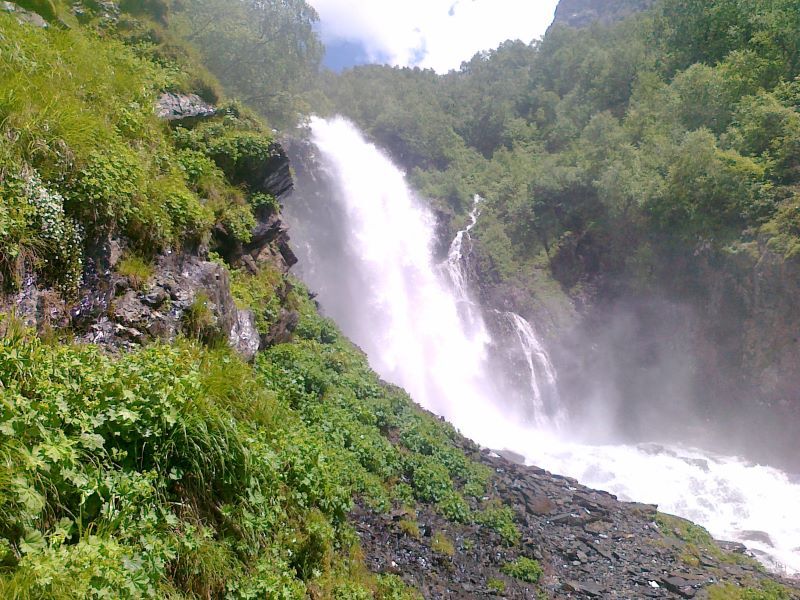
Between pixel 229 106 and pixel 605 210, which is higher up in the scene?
pixel 605 210

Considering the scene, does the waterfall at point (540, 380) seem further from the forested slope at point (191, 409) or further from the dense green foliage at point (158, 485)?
the dense green foliage at point (158, 485)

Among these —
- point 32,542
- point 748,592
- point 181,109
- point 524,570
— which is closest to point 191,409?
point 32,542

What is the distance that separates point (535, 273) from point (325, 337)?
18.9 m

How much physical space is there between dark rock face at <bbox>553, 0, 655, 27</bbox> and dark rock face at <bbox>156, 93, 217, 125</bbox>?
66.5 m

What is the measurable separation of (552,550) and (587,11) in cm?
8594

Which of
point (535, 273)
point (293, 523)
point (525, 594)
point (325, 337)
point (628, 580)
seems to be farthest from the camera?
point (535, 273)

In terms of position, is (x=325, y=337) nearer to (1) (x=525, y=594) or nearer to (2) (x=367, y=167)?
(1) (x=525, y=594)

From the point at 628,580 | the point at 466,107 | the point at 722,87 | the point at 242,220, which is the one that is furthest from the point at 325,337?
the point at 466,107

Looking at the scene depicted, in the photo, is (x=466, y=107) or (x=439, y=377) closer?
(x=439, y=377)

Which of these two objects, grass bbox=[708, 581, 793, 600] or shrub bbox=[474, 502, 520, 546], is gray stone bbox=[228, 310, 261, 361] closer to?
shrub bbox=[474, 502, 520, 546]

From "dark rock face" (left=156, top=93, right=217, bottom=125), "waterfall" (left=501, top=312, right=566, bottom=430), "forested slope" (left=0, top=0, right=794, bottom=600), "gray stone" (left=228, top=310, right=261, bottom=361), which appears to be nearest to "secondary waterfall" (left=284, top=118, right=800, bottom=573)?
"waterfall" (left=501, top=312, right=566, bottom=430)

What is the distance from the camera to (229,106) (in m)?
9.44

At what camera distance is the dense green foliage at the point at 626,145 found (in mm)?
18672

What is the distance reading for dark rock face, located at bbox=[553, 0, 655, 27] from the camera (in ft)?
212
